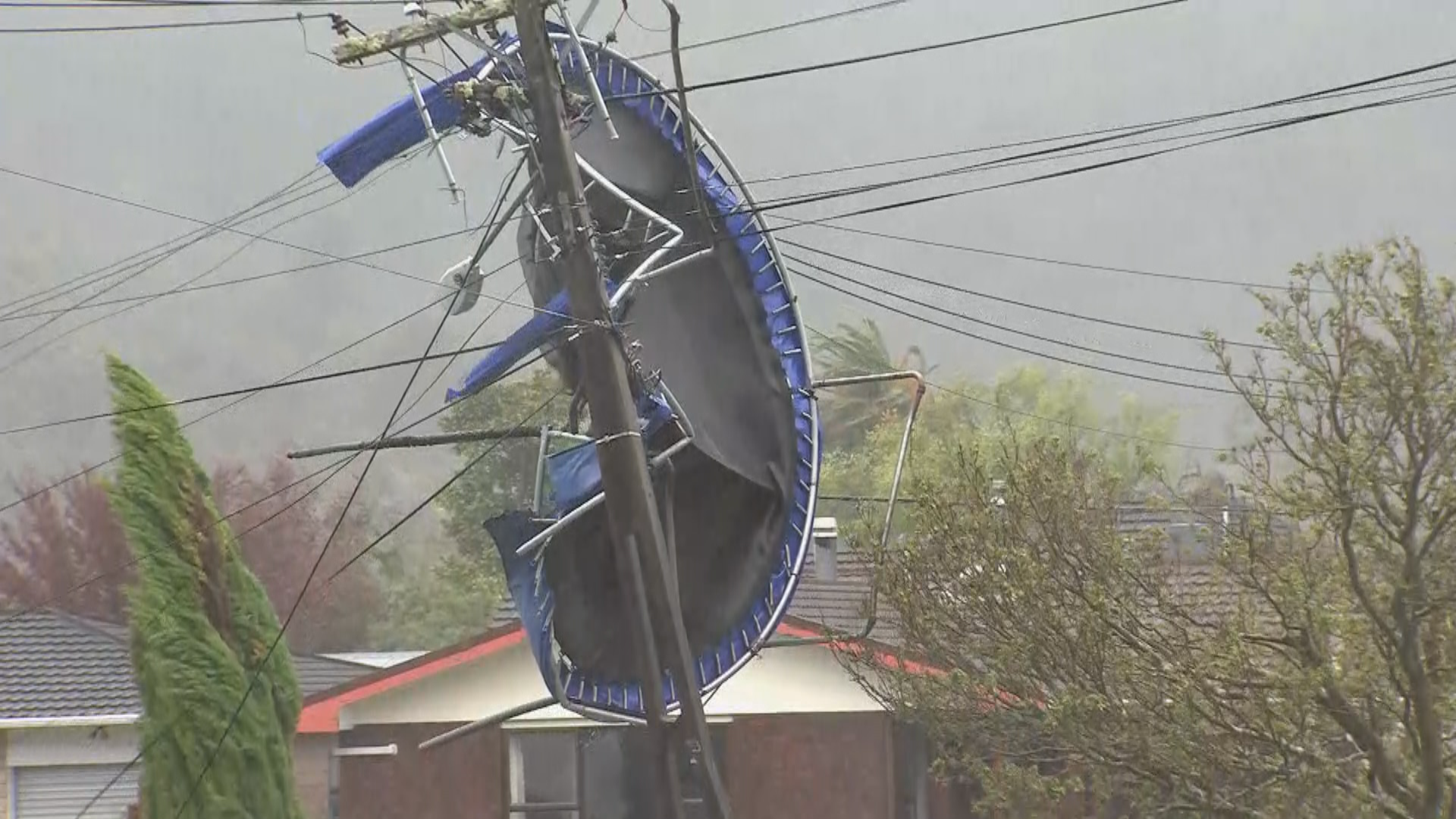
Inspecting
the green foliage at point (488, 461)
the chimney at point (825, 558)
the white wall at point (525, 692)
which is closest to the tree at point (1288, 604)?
the white wall at point (525, 692)

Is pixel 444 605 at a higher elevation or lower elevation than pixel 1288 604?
higher

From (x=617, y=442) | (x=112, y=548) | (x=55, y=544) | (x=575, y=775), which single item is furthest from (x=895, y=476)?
(x=55, y=544)

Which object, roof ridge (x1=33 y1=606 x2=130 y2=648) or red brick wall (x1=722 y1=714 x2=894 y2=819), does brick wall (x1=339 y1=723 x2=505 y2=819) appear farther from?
roof ridge (x1=33 y1=606 x2=130 y2=648)

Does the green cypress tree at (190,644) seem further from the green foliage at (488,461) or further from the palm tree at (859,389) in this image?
the palm tree at (859,389)

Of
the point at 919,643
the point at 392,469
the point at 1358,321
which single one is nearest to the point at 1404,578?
the point at 1358,321

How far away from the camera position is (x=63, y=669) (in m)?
21.0

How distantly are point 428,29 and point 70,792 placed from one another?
40.4 ft

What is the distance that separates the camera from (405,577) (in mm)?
52438

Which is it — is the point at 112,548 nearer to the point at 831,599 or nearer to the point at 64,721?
the point at 64,721

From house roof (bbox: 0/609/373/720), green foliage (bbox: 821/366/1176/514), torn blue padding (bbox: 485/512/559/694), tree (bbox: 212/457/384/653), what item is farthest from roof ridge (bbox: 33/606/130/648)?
green foliage (bbox: 821/366/1176/514)

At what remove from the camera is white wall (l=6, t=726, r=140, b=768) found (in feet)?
65.3

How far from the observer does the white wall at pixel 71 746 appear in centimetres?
1991

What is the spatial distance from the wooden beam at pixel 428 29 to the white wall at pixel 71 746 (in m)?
11.1

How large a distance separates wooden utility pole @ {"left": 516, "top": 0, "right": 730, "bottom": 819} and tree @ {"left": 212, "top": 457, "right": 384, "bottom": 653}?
27776 mm
